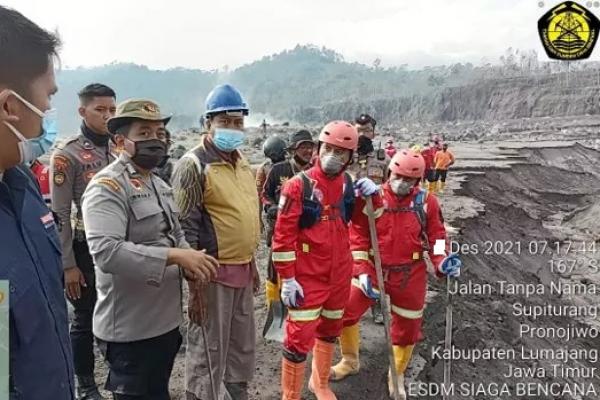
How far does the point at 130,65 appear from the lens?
150500 millimetres

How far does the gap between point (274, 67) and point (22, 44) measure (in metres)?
188

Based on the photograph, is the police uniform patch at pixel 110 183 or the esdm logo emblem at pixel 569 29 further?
the esdm logo emblem at pixel 569 29

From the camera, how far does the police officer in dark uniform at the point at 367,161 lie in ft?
17.6

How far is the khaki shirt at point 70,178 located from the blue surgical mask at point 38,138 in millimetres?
1717

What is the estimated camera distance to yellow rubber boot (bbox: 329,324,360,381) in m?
4.16

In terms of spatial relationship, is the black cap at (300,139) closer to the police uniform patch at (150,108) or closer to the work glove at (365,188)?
the work glove at (365,188)

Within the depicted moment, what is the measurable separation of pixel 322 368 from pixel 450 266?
1.27 metres

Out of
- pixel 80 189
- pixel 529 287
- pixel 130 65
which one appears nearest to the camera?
pixel 80 189

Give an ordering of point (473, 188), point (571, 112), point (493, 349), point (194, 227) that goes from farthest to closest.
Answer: point (571, 112)
point (473, 188)
point (493, 349)
point (194, 227)

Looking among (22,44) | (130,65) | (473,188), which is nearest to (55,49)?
(22,44)

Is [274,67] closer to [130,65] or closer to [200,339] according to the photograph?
[130,65]

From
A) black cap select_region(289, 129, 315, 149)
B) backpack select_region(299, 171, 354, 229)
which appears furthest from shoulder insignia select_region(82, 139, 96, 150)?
black cap select_region(289, 129, 315, 149)

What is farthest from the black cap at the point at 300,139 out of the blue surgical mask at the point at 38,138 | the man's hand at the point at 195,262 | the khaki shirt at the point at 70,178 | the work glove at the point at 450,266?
the blue surgical mask at the point at 38,138

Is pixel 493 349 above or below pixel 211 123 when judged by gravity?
below
